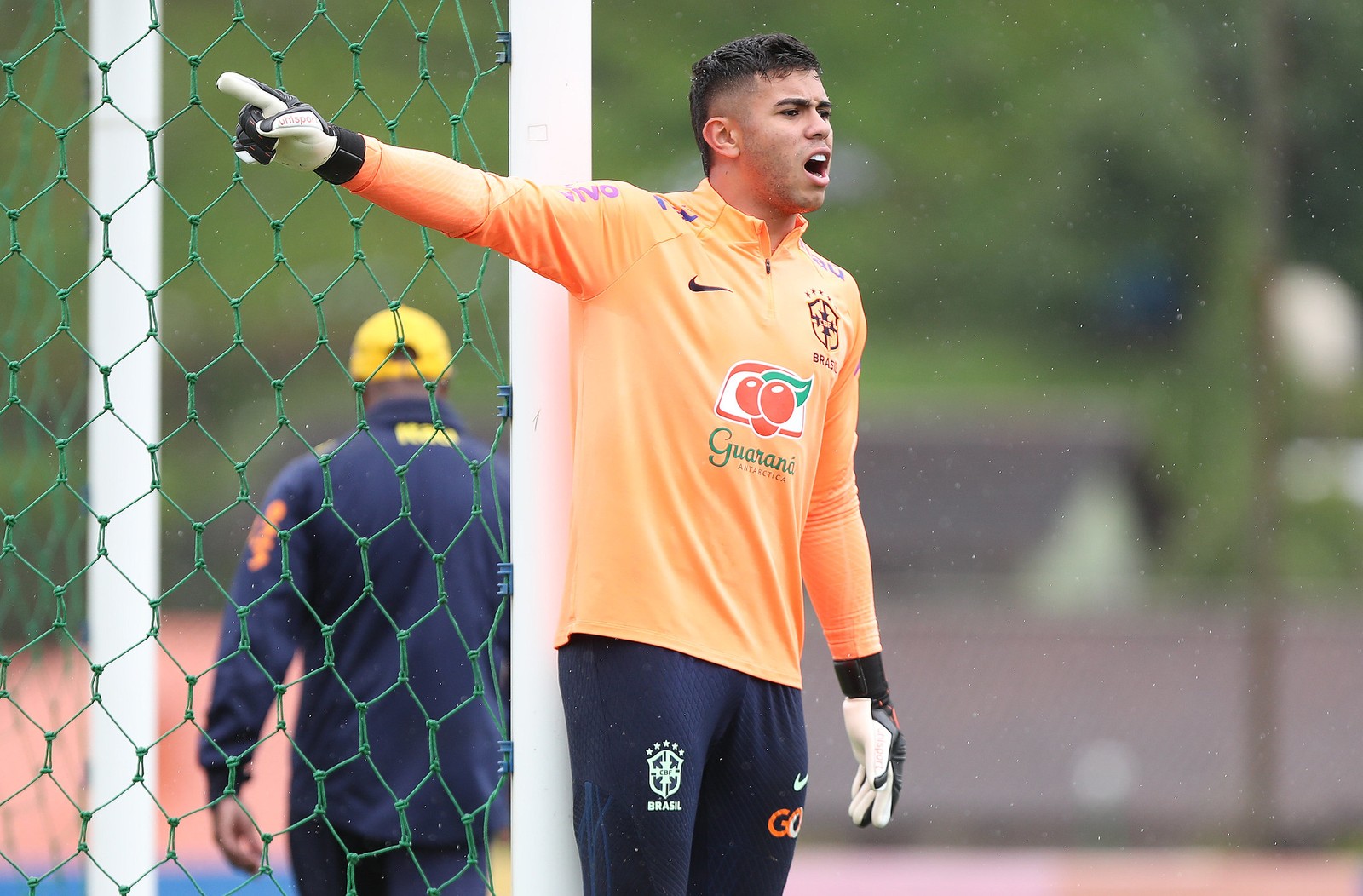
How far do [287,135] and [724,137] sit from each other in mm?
771

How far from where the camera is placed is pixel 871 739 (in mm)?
2643

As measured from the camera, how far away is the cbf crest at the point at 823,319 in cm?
250

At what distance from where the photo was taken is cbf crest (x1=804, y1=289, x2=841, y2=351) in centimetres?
250

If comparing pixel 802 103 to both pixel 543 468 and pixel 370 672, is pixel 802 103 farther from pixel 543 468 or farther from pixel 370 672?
pixel 370 672

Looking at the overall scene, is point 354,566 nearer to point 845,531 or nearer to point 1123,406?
point 845,531

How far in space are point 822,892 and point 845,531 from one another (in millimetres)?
6079

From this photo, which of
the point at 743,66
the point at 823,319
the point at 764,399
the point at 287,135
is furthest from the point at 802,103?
the point at 287,135

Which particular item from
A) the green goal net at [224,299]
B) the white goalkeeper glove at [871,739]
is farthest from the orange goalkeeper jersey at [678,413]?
the green goal net at [224,299]

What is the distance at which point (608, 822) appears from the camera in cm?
231

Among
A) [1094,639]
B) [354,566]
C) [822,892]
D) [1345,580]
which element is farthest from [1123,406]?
[354,566]

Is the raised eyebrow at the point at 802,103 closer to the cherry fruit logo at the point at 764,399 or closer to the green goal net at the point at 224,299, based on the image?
the cherry fruit logo at the point at 764,399

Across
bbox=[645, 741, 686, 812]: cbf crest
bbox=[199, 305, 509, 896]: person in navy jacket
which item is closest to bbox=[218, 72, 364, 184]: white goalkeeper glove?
bbox=[645, 741, 686, 812]: cbf crest

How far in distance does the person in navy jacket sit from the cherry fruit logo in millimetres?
969

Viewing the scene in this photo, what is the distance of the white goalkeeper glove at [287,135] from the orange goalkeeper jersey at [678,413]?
14 cm
